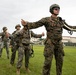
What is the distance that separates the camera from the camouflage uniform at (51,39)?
978 cm

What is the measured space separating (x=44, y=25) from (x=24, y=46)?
3.96m

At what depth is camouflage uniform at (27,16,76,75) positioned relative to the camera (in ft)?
32.1

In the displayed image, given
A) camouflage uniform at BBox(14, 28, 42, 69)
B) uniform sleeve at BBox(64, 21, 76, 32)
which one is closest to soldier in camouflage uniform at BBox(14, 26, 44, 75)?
camouflage uniform at BBox(14, 28, 42, 69)

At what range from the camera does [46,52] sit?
983cm

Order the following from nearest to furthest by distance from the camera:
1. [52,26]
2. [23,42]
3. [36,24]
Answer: [36,24], [52,26], [23,42]

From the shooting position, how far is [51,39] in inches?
390

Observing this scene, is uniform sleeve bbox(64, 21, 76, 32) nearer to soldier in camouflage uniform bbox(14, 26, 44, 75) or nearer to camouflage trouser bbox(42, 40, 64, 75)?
camouflage trouser bbox(42, 40, 64, 75)

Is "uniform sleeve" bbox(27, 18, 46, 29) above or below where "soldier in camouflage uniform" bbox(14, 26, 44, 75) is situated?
above

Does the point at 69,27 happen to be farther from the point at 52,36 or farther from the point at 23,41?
the point at 23,41

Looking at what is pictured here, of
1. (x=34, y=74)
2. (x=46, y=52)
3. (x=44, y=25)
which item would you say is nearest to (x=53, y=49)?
(x=46, y=52)

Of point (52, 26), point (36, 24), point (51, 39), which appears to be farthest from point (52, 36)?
point (36, 24)

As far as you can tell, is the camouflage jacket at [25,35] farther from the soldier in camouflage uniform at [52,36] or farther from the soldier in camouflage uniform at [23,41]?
the soldier in camouflage uniform at [52,36]

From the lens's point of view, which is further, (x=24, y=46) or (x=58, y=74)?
(x=24, y=46)

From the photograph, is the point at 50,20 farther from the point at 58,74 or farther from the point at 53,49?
the point at 58,74
